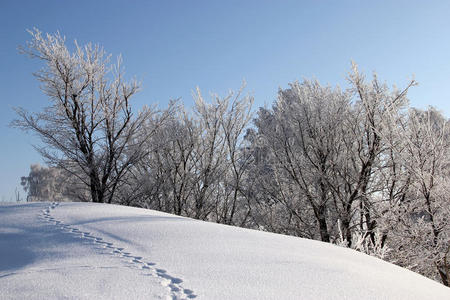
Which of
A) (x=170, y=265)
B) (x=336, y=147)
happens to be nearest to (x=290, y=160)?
(x=336, y=147)

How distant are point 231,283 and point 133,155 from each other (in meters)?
9.33

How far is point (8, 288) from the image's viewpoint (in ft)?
7.29

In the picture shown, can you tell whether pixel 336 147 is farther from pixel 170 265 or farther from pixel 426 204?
pixel 170 265

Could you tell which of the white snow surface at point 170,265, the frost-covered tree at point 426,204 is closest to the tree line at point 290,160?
the frost-covered tree at point 426,204

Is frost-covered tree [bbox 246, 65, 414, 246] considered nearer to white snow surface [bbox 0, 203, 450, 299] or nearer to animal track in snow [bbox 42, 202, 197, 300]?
white snow surface [bbox 0, 203, 450, 299]

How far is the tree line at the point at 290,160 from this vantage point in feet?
21.6

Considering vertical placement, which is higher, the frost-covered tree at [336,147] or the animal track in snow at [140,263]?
the frost-covered tree at [336,147]

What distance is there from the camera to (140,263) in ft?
9.05

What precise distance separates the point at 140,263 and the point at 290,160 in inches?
276

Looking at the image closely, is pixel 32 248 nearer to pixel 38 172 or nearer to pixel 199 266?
pixel 199 266

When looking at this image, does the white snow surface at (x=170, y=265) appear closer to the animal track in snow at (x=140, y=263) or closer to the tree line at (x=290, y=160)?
the animal track in snow at (x=140, y=263)

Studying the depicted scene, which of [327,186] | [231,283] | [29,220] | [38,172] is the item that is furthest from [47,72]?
[38,172]

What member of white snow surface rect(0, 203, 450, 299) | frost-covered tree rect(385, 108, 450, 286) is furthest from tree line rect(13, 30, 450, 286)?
white snow surface rect(0, 203, 450, 299)

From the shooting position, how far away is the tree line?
6574mm
